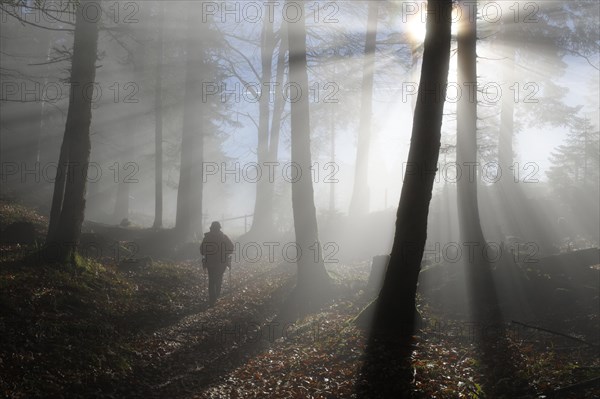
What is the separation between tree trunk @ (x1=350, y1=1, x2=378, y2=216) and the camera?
17969mm

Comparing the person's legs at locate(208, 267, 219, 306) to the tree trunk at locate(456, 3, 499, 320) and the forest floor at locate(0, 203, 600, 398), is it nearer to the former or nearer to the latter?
the forest floor at locate(0, 203, 600, 398)

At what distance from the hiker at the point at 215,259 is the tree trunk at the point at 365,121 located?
34.5 ft

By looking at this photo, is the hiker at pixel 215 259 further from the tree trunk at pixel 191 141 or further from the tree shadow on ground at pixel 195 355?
the tree trunk at pixel 191 141

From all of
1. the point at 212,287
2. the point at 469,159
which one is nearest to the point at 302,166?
the point at 212,287

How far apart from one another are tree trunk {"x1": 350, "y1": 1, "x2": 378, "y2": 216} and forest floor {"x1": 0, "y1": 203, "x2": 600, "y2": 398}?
11.1 metres

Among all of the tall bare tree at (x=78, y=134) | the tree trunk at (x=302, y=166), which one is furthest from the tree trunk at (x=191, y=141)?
the tree trunk at (x=302, y=166)

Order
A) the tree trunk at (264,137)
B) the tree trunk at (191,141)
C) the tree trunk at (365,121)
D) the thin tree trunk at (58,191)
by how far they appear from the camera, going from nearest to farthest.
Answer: the thin tree trunk at (58,191) → the tree trunk at (365,121) → the tree trunk at (191,141) → the tree trunk at (264,137)

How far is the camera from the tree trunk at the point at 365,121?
1797cm

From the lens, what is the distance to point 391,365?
240 inches

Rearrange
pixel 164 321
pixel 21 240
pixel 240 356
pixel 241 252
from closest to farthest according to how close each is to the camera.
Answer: pixel 240 356, pixel 164 321, pixel 21 240, pixel 241 252

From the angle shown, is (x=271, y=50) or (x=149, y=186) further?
(x=149, y=186)

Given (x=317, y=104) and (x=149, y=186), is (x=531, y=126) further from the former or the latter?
(x=149, y=186)

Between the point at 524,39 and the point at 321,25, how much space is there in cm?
801

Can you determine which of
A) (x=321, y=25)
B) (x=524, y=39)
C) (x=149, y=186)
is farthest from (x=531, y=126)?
(x=149, y=186)
